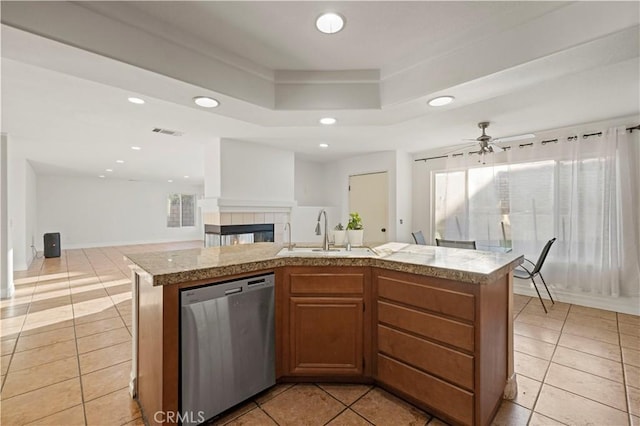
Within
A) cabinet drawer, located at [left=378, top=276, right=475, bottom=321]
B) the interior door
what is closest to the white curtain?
the interior door

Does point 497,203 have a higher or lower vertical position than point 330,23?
lower

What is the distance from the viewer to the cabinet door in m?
1.93

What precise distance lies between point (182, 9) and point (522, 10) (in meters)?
1.94

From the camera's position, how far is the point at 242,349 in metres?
1.74

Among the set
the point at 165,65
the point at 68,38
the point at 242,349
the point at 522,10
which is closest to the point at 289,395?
the point at 242,349

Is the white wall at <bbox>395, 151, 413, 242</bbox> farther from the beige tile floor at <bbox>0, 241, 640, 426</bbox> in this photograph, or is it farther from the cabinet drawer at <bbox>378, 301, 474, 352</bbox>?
the cabinet drawer at <bbox>378, 301, 474, 352</bbox>

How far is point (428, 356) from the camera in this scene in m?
1.66

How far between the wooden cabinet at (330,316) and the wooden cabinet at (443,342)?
3.9 inches

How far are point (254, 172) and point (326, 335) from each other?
3.26 metres

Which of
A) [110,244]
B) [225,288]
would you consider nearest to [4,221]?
[225,288]

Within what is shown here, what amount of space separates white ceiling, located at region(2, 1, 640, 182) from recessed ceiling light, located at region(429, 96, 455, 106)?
8 cm

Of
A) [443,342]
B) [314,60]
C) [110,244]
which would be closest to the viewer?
[443,342]

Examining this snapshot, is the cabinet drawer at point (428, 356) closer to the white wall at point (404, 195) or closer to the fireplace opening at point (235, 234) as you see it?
the fireplace opening at point (235, 234)

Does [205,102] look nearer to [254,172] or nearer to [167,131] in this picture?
[167,131]
